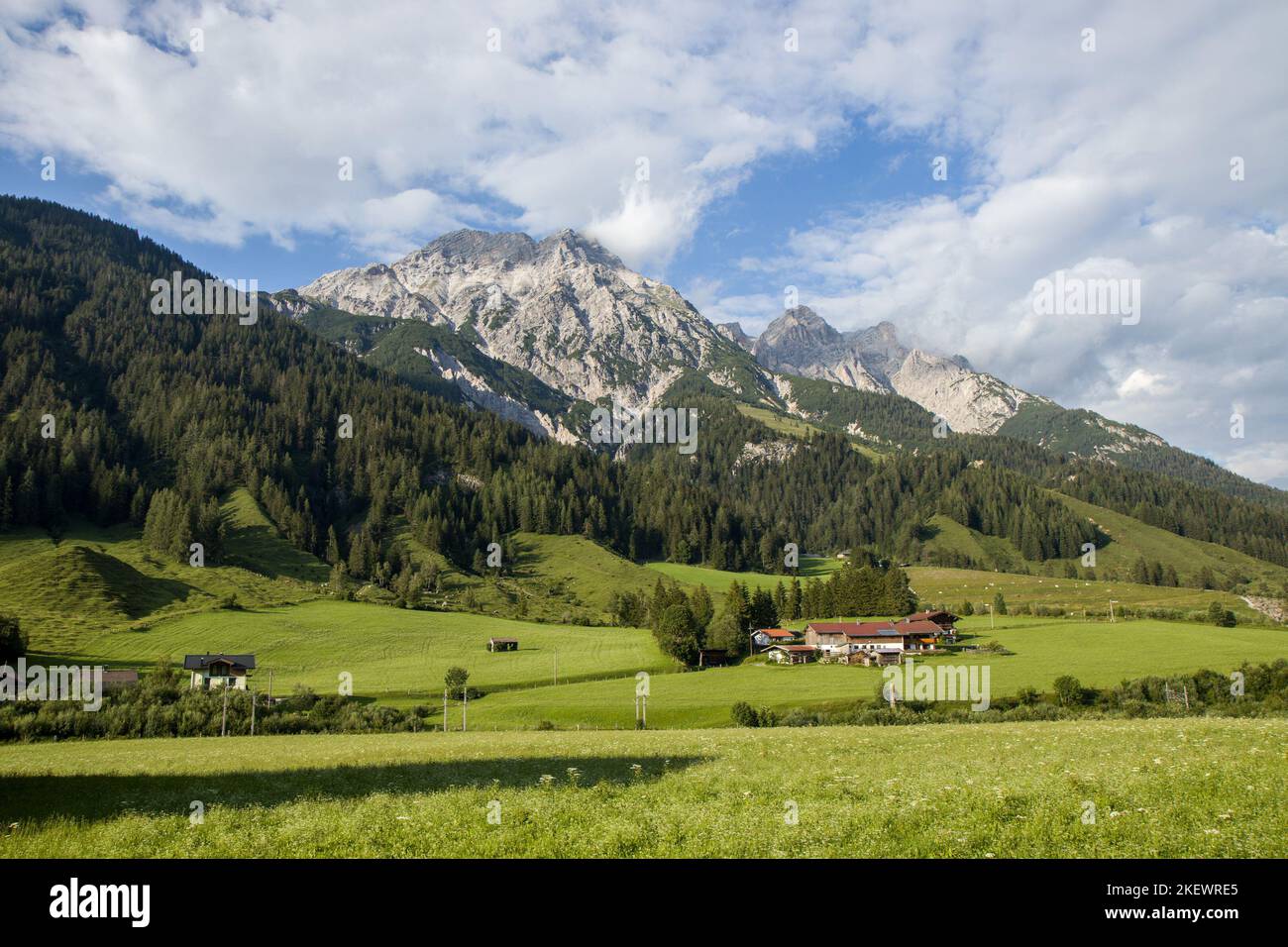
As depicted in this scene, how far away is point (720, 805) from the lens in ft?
49.8

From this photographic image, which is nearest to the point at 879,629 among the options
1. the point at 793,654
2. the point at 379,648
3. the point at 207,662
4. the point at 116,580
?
the point at 793,654

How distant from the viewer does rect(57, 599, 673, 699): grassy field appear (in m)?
98.8

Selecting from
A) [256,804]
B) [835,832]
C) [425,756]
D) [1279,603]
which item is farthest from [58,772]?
[1279,603]

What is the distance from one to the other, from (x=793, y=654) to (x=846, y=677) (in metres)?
24.2

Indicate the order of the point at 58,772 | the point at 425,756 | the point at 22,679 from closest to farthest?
the point at 58,772 < the point at 425,756 < the point at 22,679

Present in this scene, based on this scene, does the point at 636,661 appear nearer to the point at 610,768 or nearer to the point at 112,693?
the point at 112,693

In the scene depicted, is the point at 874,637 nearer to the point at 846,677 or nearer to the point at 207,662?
the point at 846,677

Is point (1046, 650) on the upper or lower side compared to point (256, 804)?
lower

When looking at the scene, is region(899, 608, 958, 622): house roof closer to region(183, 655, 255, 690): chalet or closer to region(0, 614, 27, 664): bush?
region(183, 655, 255, 690): chalet

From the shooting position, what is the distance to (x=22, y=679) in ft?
274

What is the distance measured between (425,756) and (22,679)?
84.9 metres

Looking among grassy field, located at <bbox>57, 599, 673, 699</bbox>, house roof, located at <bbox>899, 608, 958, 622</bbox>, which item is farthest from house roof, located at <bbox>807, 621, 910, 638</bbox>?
grassy field, located at <bbox>57, 599, 673, 699</bbox>

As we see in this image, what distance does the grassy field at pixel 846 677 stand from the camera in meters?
73.6
